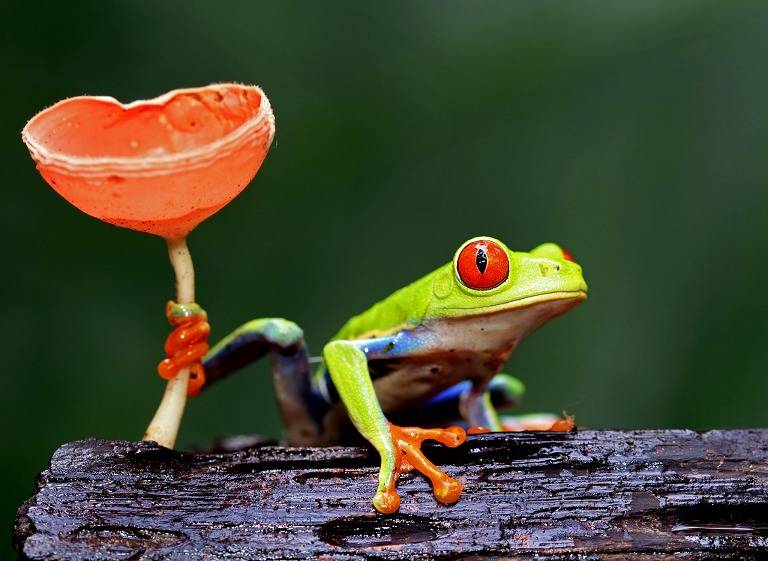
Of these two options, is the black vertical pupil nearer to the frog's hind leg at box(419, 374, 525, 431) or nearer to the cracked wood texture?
the cracked wood texture

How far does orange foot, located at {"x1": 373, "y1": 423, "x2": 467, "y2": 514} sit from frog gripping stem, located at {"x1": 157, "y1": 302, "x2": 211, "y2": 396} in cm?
68

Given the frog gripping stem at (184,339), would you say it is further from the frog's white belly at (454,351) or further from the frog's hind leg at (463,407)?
the frog's hind leg at (463,407)

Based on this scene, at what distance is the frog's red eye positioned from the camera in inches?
95.3

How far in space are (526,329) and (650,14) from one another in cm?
312

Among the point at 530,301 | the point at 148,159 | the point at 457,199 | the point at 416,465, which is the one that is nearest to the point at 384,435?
the point at 416,465

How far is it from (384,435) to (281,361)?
26.4 inches

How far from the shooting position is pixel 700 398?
15.6 ft

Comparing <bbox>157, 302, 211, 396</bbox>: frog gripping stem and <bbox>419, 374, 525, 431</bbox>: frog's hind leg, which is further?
<bbox>419, 374, 525, 431</bbox>: frog's hind leg

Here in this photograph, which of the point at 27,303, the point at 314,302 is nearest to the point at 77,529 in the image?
the point at 27,303

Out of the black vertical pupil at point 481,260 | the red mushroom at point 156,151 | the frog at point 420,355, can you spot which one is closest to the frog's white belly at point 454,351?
the frog at point 420,355

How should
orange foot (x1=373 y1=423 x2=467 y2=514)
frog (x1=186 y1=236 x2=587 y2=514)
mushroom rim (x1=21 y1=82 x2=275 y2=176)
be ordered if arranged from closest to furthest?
mushroom rim (x1=21 y1=82 x2=275 y2=176)
orange foot (x1=373 y1=423 x2=467 y2=514)
frog (x1=186 y1=236 x2=587 y2=514)

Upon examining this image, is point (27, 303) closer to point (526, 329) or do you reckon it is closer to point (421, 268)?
point (421, 268)

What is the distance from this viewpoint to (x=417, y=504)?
2.20 metres

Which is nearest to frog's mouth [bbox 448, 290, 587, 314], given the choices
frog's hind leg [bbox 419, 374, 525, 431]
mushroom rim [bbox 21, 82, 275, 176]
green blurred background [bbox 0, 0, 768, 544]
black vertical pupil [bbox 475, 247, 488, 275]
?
black vertical pupil [bbox 475, 247, 488, 275]
